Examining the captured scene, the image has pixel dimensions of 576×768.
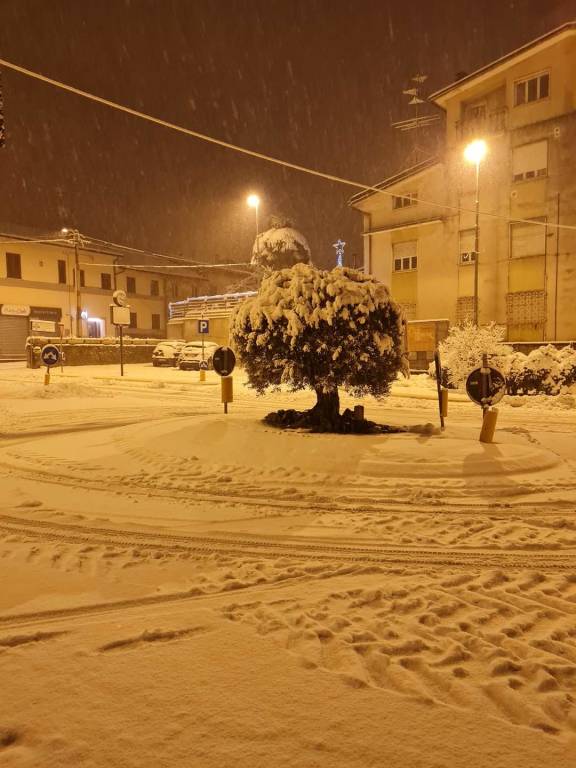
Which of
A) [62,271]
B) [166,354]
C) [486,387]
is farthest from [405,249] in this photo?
[62,271]

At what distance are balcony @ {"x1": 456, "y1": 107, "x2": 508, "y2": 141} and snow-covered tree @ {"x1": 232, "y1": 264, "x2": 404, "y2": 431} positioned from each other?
23149 mm

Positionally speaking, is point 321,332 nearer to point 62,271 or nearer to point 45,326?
point 45,326

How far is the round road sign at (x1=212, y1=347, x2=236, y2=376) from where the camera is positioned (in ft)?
34.4

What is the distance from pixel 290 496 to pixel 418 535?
1.62 metres

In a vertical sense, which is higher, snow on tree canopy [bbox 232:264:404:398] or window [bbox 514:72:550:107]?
window [bbox 514:72:550:107]

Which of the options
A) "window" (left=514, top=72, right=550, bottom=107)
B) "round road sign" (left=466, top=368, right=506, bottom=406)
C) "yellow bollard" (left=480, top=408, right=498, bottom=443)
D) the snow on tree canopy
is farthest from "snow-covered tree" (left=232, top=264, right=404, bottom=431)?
"window" (left=514, top=72, right=550, bottom=107)

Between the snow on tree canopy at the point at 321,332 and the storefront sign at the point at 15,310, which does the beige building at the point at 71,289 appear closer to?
the storefront sign at the point at 15,310

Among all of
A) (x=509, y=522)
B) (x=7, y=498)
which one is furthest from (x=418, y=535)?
(x=7, y=498)

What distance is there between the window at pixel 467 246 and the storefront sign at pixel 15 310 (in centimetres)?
3591

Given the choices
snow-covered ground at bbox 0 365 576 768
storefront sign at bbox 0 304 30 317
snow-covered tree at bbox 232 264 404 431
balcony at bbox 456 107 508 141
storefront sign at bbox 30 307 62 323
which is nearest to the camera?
snow-covered ground at bbox 0 365 576 768

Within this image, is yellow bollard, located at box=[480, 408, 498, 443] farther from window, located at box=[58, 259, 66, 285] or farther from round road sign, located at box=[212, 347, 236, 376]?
window, located at box=[58, 259, 66, 285]

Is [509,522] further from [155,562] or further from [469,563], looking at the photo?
[155,562]

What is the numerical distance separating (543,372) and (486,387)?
32.0 ft

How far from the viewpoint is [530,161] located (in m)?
26.3
